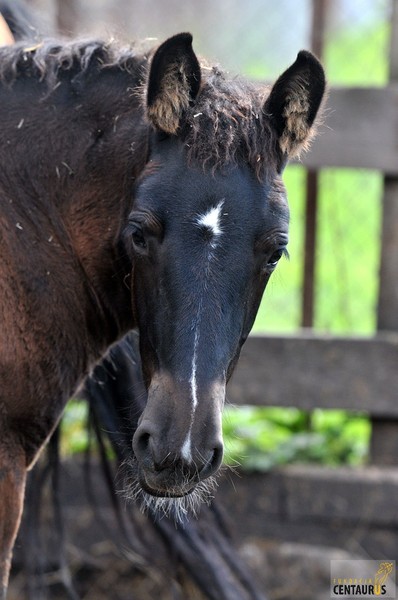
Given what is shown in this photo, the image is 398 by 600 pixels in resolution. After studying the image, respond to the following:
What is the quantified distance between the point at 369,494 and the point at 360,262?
2548 mm

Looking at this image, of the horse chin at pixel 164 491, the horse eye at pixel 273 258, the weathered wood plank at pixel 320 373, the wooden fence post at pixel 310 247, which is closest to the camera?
the horse chin at pixel 164 491

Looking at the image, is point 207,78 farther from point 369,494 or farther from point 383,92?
point 369,494

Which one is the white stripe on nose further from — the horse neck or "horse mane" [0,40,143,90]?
"horse mane" [0,40,143,90]

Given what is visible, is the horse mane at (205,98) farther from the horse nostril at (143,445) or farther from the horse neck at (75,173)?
the horse nostril at (143,445)

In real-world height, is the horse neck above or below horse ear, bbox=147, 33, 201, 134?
below

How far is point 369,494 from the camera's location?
4.45 metres

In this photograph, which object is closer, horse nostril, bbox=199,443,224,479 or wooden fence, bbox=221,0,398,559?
horse nostril, bbox=199,443,224,479

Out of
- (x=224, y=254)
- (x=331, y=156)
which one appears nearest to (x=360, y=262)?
(x=331, y=156)

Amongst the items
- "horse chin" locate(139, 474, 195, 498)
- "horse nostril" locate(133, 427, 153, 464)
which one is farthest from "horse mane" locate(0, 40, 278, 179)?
"horse chin" locate(139, 474, 195, 498)

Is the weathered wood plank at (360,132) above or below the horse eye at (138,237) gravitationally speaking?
above

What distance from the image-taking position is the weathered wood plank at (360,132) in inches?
169

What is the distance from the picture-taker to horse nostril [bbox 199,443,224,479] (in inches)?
81.1

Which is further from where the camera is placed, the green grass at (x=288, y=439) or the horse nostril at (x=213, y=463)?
the green grass at (x=288, y=439)

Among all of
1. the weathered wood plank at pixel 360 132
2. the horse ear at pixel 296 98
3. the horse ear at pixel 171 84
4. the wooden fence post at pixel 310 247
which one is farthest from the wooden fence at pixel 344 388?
the horse ear at pixel 171 84
